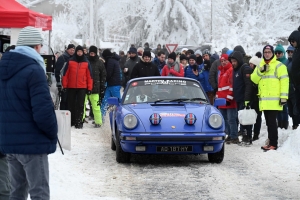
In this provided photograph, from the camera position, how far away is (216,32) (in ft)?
193

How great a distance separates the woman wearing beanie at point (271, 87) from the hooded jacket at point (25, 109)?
7073 millimetres

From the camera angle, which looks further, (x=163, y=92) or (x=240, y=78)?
(x=240, y=78)

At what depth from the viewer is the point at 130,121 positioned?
32.7ft

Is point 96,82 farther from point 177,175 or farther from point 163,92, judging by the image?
point 177,175

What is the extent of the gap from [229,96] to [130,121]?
3.86 metres

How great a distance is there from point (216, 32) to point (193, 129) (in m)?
49.5

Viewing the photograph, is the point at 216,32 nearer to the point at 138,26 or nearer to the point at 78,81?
the point at 138,26

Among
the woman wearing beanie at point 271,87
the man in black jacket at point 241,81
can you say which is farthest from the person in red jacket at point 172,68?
the woman wearing beanie at point 271,87

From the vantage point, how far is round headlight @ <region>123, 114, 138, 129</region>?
390 inches

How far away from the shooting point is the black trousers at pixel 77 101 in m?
15.3

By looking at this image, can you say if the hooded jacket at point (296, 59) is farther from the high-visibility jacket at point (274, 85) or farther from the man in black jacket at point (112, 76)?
the man in black jacket at point (112, 76)

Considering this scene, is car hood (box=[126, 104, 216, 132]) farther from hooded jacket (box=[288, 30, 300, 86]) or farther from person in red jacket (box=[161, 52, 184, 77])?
person in red jacket (box=[161, 52, 184, 77])

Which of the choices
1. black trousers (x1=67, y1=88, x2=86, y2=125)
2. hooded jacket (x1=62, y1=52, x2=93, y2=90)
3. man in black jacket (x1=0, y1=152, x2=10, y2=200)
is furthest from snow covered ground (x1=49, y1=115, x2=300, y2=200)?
hooded jacket (x1=62, y1=52, x2=93, y2=90)

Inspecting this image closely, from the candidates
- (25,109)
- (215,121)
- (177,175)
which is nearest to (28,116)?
(25,109)
